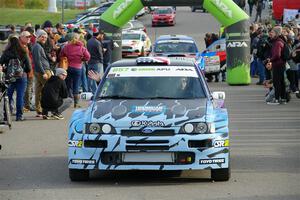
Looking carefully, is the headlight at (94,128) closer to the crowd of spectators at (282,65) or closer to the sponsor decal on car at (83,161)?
the sponsor decal on car at (83,161)

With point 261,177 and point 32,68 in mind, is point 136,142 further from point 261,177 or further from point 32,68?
point 32,68

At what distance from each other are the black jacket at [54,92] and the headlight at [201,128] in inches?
305

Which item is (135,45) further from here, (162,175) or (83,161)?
(83,161)

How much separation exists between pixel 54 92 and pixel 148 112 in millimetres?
7404

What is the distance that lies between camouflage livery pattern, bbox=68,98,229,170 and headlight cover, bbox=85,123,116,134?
0.09 feet

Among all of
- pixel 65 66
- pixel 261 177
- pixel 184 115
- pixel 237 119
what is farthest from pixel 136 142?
pixel 65 66

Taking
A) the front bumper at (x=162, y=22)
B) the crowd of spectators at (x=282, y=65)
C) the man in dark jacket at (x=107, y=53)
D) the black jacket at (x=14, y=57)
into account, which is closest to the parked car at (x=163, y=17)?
the front bumper at (x=162, y=22)

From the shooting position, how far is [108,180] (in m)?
11.5

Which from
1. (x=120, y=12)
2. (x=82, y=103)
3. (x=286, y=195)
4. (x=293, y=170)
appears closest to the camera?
(x=286, y=195)

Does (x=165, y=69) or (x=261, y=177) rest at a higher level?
(x=165, y=69)

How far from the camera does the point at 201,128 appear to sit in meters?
11.0

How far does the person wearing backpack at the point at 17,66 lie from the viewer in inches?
691

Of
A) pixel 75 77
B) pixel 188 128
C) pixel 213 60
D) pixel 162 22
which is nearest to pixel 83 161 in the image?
pixel 188 128

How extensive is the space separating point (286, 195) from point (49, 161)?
4.13m
